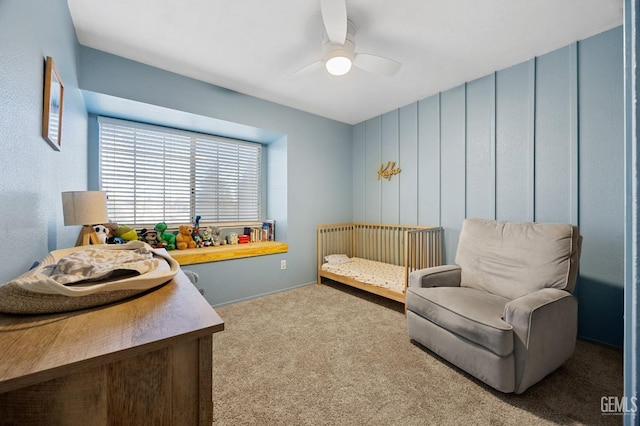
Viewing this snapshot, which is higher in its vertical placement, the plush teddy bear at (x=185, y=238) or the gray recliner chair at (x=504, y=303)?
the plush teddy bear at (x=185, y=238)

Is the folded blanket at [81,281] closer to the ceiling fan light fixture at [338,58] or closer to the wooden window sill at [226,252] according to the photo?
the wooden window sill at [226,252]

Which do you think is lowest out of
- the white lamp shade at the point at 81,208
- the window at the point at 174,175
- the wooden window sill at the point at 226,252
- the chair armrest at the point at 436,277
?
the chair armrest at the point at 436,277

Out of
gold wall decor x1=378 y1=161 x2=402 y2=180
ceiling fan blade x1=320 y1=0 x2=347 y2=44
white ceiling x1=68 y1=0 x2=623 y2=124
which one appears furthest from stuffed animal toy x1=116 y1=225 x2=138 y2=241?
gold wall decor x1=378 y1=161 x2=402 y2=180

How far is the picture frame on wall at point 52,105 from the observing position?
1.24 metres

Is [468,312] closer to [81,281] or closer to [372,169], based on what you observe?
[81,281]

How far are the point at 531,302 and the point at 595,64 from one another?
6.55 ft

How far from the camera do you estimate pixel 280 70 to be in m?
2.52

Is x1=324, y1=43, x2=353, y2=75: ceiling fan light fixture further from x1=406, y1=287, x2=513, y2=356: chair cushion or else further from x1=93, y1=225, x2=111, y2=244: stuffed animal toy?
x1=93, y1=225, x2=111, y2=244: stuffed animal toy

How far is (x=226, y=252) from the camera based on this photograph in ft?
9.43

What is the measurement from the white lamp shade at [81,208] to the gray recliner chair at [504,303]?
2.17 meters

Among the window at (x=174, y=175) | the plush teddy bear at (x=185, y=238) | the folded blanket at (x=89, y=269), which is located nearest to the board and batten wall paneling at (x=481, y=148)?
the window at (x=174, y=175)

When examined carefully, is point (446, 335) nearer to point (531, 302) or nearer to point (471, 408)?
point (471, 408)

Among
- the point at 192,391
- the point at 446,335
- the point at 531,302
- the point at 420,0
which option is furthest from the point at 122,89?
the point at 531,302

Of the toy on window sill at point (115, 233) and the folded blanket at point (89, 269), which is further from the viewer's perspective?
the toy on window sill at point (115, 233)
